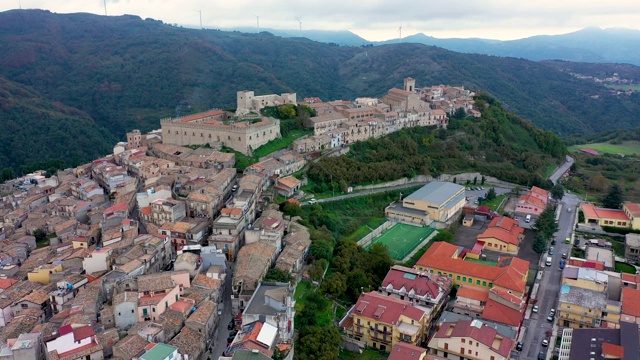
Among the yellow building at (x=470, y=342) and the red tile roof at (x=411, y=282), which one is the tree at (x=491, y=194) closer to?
the red tile roof at (x=411, y=282)

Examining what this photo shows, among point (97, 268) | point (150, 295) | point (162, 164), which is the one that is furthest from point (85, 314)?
point (162, 164)

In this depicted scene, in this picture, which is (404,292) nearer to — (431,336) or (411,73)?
(431,336)

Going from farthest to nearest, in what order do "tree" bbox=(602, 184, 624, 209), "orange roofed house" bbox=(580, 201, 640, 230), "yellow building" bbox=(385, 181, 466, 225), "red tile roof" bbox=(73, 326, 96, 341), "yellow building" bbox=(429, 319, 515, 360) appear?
"tree" bbox=(602, 184, 624, 209) → "yellow building" bbox=(385, 181, 466, 225) → "orange roofed house" bbox=(580, 201, 640, 230) → "yellow building" bbox=(429, 319, 515, 360) → "red tile roof" bbox=(73, 326, 96, 341)

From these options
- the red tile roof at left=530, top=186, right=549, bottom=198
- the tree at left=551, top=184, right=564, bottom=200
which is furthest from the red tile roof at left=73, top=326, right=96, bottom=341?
the tree at left=551, top=184, right=564, bottom=200

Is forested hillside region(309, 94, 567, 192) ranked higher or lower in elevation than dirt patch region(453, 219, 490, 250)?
higher

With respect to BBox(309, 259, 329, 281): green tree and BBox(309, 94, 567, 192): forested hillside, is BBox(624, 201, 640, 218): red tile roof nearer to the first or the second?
BBox(309, 94, 567, 192): forested hillside

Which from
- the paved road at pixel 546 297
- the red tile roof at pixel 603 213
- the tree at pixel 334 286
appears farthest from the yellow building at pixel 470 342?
the red tile roof at pixel 603 213

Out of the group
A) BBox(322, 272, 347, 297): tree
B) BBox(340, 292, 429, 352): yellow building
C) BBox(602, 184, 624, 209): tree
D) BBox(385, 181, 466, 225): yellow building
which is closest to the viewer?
BBox(340, 292, 429, 352): yellow building

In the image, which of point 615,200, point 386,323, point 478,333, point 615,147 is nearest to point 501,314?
point 478,333
